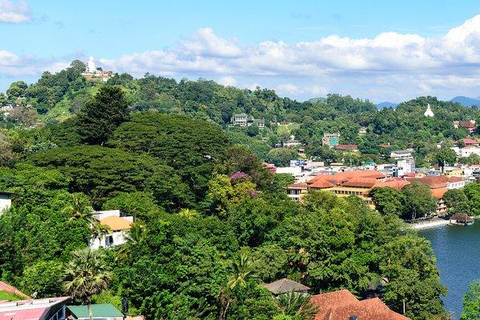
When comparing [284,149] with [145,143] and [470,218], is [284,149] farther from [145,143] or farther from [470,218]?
[145,143]

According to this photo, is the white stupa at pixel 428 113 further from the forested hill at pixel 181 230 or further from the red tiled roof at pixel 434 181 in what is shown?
the forested hill at pixel 181 230

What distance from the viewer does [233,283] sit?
895 inches

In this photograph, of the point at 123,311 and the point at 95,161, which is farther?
the point at 95,161

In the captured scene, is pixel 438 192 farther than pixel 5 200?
Yes

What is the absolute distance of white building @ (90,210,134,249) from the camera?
26266mm

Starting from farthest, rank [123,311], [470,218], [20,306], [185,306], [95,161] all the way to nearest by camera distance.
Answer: [470,218] → [95,161] → [185,306] → [123,311] → [20,306]

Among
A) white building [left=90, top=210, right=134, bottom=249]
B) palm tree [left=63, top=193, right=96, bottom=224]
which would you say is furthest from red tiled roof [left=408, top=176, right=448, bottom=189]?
palm tree [left=63, top=193, right=96, bottom=224]

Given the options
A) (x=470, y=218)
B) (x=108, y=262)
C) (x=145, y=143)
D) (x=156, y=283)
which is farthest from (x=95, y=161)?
(x=470, y=218)

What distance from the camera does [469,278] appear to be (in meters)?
36.7

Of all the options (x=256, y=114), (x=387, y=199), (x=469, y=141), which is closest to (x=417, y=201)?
(x=387, y=199)

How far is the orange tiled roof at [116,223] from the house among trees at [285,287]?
20.1 ft

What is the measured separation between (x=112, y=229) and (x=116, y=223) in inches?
26.2

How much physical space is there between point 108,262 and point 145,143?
55.5ft

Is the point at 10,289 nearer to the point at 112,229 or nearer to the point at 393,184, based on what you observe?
the point at 112,229
